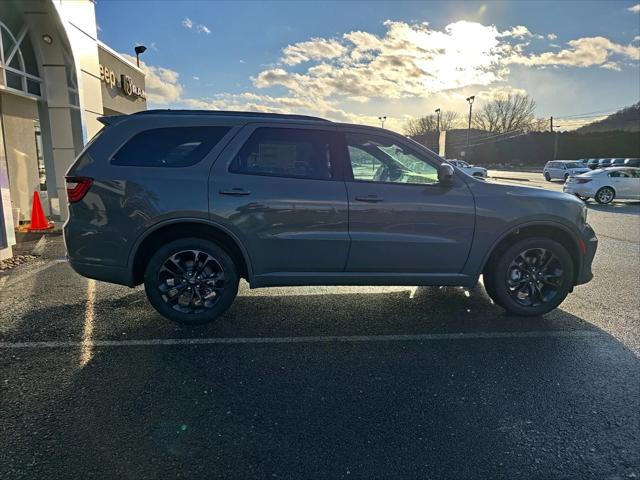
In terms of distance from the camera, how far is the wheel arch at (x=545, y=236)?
415cm

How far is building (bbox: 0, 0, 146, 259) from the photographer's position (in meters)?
8.50

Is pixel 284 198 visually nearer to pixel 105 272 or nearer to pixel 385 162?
pixel 385 162

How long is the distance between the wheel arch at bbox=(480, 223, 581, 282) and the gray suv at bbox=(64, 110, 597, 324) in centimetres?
4

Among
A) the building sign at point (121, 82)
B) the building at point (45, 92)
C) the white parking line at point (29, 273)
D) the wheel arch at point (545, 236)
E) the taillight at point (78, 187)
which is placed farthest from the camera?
the building sign at point (121, 82)

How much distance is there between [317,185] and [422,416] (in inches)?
84.5

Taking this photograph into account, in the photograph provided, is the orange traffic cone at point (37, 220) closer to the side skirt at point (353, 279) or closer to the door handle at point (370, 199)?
the side skirt at point (353, 279)

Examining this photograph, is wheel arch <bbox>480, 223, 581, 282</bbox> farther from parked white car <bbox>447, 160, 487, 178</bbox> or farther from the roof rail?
the roof rail

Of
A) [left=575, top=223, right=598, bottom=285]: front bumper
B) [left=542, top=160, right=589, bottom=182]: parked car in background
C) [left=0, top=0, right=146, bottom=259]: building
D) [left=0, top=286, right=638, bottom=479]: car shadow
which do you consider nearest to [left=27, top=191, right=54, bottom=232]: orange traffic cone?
[left=0, top=0, right=146, bottom=259]: building

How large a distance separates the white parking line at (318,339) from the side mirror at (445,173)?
4.82 feet

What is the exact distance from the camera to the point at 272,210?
12.4 feet

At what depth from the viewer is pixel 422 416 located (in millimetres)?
2654

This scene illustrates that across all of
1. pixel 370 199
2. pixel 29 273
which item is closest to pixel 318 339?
pixel 370 199

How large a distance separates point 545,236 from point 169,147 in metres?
3.87

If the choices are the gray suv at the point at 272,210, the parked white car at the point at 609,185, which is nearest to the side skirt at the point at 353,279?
the gray suv at the point at 272,210
